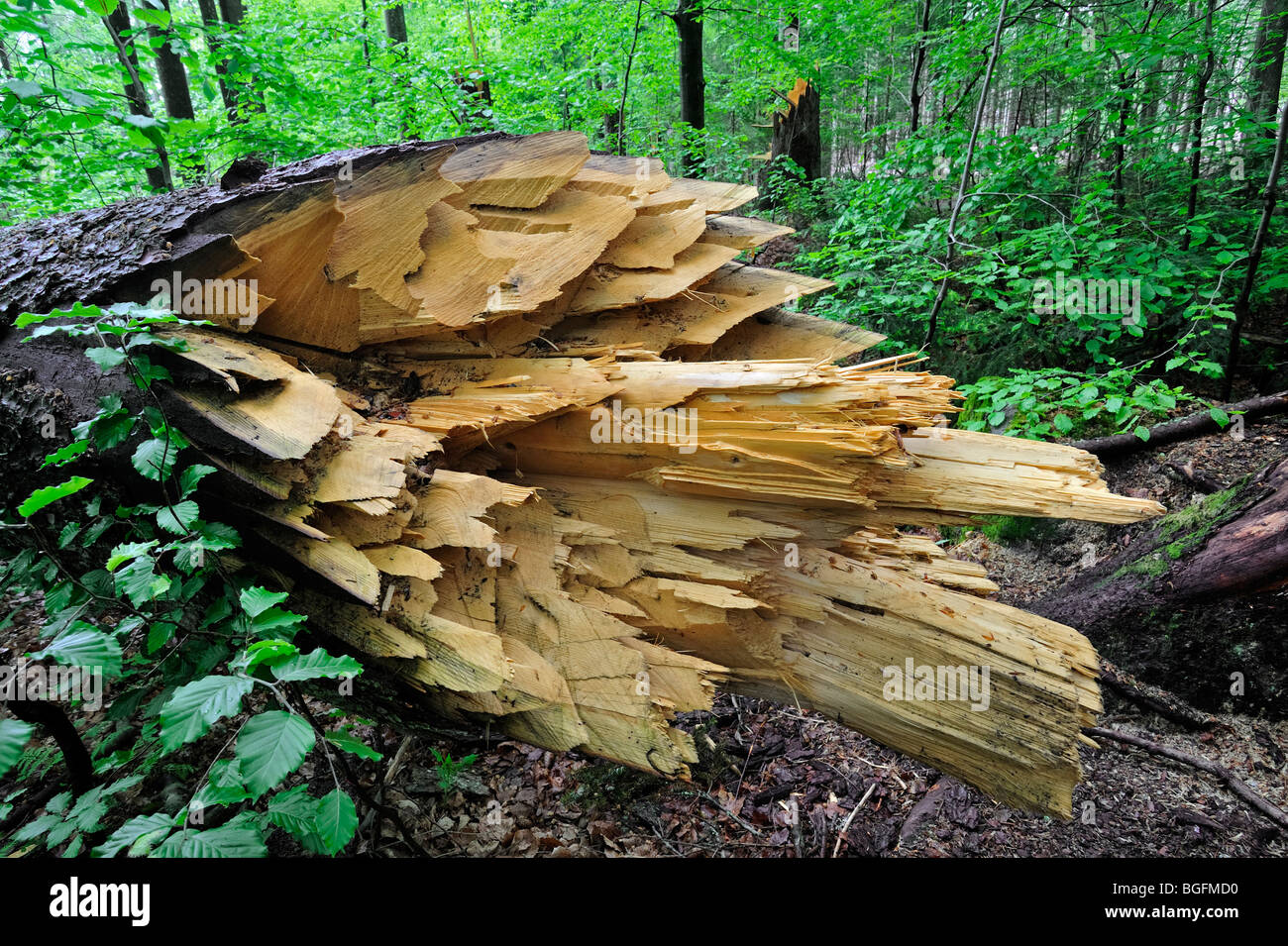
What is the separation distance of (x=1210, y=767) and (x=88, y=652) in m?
3.94

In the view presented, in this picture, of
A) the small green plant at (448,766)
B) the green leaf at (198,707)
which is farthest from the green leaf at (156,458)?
the small green plant at (448,766)

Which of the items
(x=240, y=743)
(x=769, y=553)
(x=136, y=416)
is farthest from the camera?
(x=769, y=553)

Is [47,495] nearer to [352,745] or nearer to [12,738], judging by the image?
[12,738]

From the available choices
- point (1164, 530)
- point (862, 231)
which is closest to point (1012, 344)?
point (862, 231)

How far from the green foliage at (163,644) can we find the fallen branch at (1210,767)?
124 inches

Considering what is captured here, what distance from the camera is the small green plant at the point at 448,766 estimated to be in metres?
2.42

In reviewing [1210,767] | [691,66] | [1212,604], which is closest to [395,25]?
[691,66]

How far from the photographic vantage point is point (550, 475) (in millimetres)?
2307

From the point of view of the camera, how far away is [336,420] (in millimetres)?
1841

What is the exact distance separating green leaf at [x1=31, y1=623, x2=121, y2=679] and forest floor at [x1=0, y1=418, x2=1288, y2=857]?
1.04 m

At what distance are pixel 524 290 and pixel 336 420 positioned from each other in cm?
82

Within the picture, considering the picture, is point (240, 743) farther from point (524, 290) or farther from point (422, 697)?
point (524, 290)

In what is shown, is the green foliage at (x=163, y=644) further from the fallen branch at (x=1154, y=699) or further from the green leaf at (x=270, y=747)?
the fallen branch at (x=1154, y=699)

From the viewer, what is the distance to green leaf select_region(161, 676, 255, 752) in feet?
3.73
